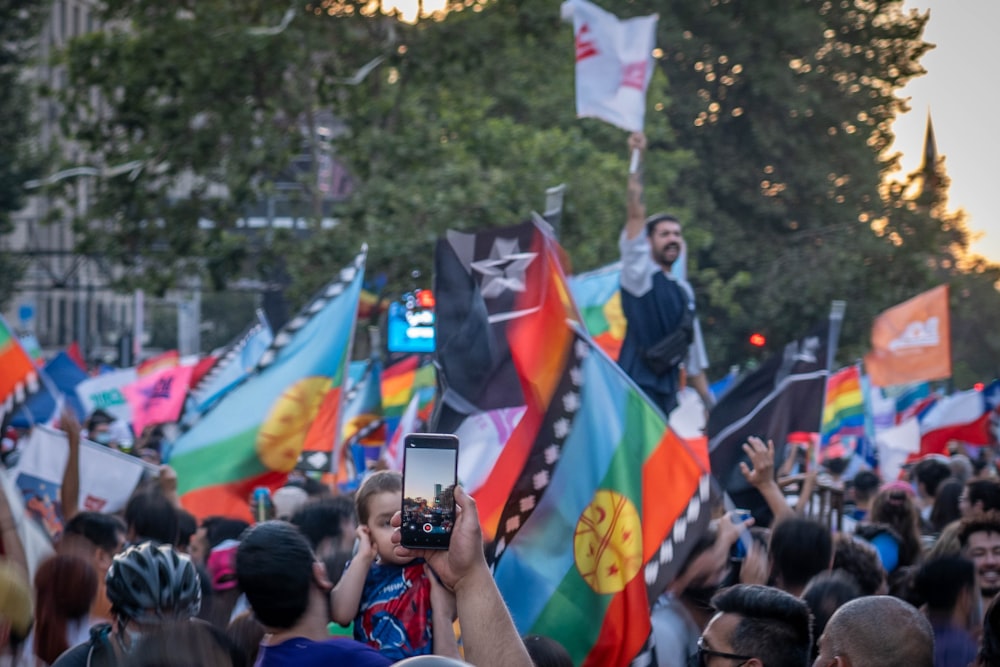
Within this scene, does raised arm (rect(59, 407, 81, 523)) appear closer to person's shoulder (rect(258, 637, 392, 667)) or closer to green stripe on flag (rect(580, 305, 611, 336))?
person's shoulder (rect(258, 637, 392, 667))

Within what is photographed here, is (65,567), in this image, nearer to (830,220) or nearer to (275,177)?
(275,177)

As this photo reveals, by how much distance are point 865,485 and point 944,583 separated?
249 inches

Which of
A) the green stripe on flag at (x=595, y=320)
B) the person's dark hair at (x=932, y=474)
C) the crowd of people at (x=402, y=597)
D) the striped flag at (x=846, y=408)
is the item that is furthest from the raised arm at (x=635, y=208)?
the striped flag at (x=846, y=408)

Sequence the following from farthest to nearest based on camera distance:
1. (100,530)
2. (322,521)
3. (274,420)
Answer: (274,420), (322,521), (100,530)

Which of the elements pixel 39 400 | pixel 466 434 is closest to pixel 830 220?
pixel 39 400

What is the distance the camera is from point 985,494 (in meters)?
7.25

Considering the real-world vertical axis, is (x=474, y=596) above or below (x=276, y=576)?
above

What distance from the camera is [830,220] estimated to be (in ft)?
119

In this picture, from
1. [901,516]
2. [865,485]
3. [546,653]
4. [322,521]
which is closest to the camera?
[546,653]

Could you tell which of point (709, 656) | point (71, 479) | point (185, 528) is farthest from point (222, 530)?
point (709, 656)

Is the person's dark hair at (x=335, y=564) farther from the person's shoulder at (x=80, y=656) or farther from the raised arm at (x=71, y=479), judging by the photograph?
the raised arm at (x=71, y=479)

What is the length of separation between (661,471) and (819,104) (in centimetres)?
3142

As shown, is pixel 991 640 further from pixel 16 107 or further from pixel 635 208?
pixel 16 107

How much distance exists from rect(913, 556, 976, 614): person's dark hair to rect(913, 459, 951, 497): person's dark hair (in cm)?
488
